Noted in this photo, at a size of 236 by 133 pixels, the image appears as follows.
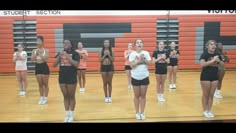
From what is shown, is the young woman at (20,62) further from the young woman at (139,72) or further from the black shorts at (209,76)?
the black shorts at (209,76)

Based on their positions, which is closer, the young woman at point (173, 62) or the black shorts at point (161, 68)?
the black shorts at point (161, 68)

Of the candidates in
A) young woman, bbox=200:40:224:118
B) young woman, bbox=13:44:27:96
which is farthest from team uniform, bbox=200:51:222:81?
young woman, bbox=13:44:27:96

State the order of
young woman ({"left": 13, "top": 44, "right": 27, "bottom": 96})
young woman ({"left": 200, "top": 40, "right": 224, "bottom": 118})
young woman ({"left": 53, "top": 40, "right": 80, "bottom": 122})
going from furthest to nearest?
1. young woman ({"left": 13, "top": 44, "right": 27, "bottom": 96})
2. young woman ({"left": 200, "top": 40, "right": 224, "bottom": 118})
3. young woman ({"left": 53, "top": 40, "right": 80, "bottom": 122})

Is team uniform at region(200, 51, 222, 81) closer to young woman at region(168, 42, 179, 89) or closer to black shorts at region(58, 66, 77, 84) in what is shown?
black shorts at region(58, 66, 77, 84)

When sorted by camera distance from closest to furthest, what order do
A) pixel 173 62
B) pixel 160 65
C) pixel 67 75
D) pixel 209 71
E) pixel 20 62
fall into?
pixel 67 75, pixel 209 71, pixel 160 65, pixel 20 62, pixel 173 62

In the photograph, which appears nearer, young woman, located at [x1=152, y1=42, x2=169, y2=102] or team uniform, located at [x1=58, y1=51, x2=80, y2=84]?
team uniform, located at [x1=58, y1=51, x2=80, y2=84]

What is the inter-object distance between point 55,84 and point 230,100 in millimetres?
6372

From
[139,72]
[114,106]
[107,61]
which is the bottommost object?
[114,106]

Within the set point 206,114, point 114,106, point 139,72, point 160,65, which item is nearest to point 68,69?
point 139,72

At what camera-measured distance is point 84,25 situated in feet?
49.6

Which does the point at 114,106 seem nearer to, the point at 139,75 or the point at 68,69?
the point at 139,75

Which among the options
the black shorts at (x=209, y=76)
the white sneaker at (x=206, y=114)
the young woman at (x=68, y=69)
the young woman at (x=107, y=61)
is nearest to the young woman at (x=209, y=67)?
the black shorts at (x=209, y=76)
